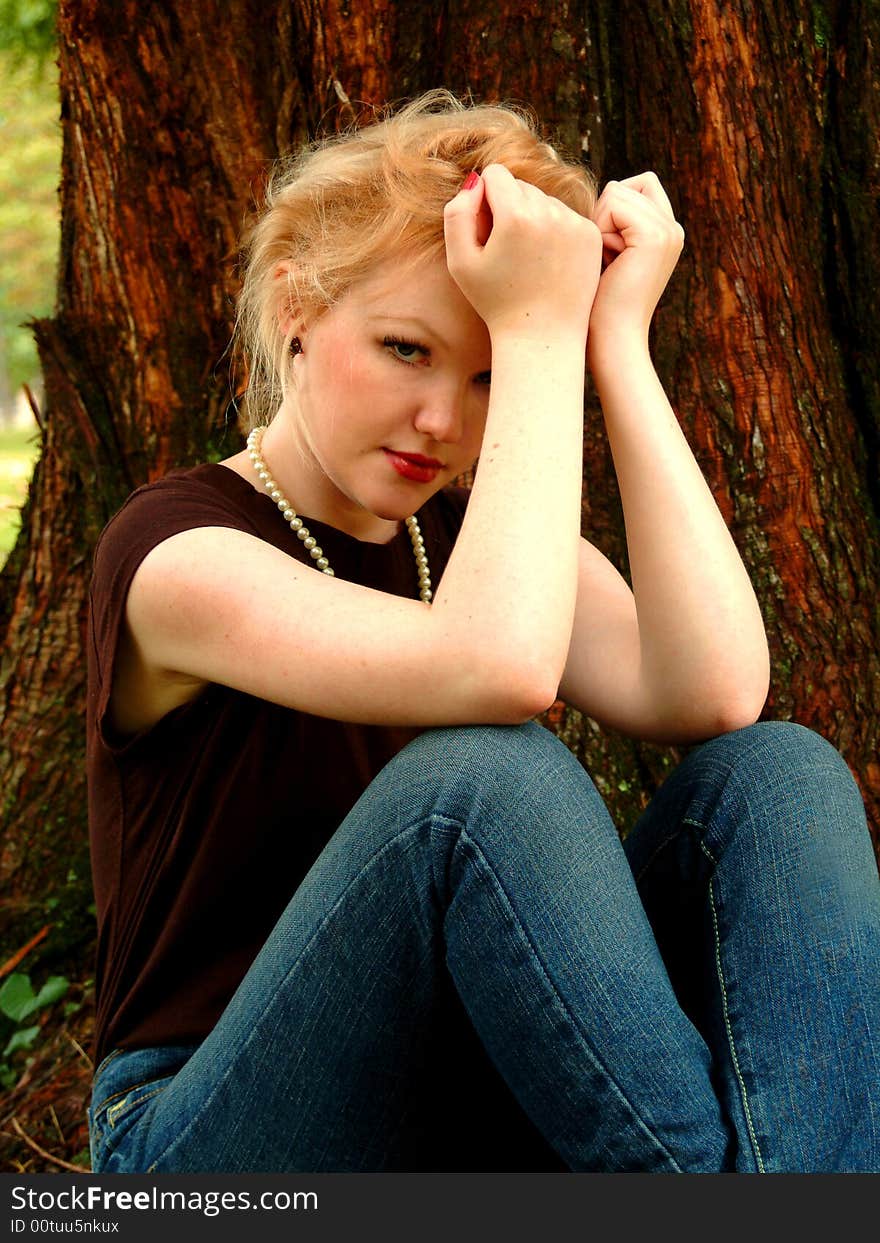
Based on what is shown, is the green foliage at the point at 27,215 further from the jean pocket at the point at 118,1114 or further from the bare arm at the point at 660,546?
the jean pocket at the point at 118,1114

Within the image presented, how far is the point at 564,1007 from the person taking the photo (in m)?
1.40

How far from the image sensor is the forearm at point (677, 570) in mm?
1822

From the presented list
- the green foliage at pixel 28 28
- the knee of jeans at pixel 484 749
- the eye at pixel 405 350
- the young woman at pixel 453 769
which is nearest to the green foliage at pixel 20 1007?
the young woman at pixel 453 769

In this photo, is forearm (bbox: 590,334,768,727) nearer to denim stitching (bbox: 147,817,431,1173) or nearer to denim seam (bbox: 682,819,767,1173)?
denim seam (bbox: 682,819,767,1173)

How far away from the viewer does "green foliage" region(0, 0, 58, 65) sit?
3.16 metres

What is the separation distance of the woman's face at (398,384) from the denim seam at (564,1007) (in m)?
0.59

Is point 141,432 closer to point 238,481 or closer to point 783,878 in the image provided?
point 238,481

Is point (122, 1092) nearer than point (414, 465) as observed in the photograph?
Yes

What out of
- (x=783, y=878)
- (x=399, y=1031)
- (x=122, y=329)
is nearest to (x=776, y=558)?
(x=783, y=878)

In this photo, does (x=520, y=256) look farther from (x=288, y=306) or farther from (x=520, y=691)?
(x=520, y=691)

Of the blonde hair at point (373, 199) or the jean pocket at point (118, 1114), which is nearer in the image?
the jean pocket at point (118, 1114)

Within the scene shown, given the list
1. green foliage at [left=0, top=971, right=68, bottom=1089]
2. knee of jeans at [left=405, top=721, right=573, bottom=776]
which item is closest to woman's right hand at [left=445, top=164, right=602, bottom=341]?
knee of jeans at [left=405, top=721, right=573, bottom=776]

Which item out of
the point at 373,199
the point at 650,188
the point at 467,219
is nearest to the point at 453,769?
the point at 467,219

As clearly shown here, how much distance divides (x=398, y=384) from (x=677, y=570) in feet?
1.59
